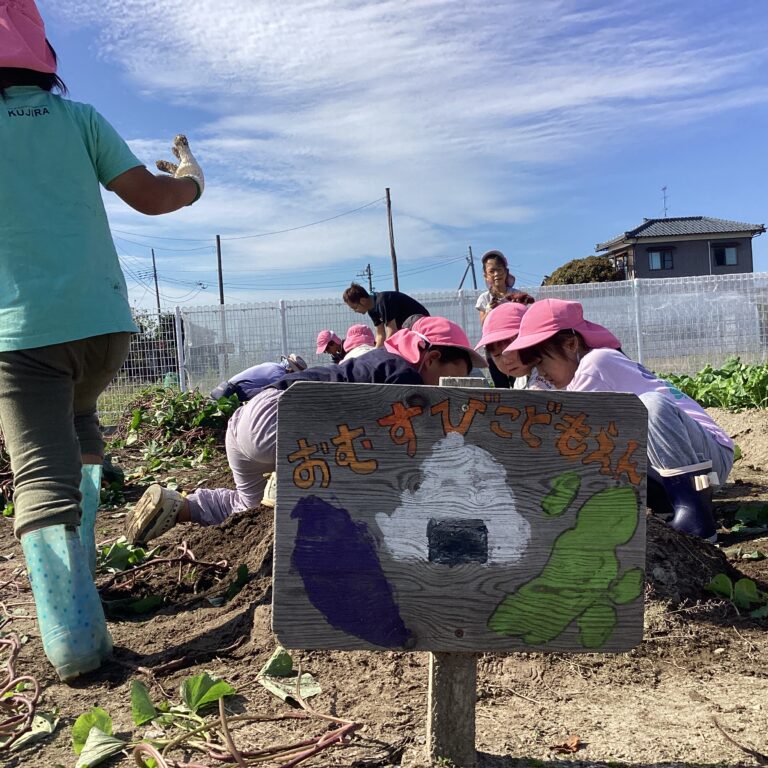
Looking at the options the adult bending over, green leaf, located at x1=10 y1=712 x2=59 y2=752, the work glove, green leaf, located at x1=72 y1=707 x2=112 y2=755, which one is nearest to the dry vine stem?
green leaf, located at x1=10 y1=712 x2=59 y2=752

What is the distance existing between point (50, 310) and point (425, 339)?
136 centimetres

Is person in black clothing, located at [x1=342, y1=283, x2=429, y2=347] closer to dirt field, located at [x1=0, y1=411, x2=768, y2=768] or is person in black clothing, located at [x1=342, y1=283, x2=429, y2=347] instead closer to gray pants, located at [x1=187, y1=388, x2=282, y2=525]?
gray pants, located at [x1=187, y1=388, x2=282, y2=525]

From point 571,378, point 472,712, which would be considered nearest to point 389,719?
point 472,712

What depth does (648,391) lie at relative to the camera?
128 inches

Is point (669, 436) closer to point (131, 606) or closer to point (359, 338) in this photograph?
point (131, 606)

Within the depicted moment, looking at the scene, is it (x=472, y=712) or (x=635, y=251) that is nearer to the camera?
(x=472, y=712)

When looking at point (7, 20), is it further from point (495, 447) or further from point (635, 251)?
point (635, 251)

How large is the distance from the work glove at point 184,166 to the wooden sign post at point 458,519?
1.52 m

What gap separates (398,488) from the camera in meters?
1.38

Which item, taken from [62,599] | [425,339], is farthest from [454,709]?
[425,339]

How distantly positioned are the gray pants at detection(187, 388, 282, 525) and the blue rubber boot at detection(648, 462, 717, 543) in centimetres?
173

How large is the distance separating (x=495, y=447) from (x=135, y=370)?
963 cm

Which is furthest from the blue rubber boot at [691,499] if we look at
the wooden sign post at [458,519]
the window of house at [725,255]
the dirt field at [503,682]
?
the window of house at [725,255]

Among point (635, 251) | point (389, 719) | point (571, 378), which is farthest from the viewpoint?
point (635, 251)
